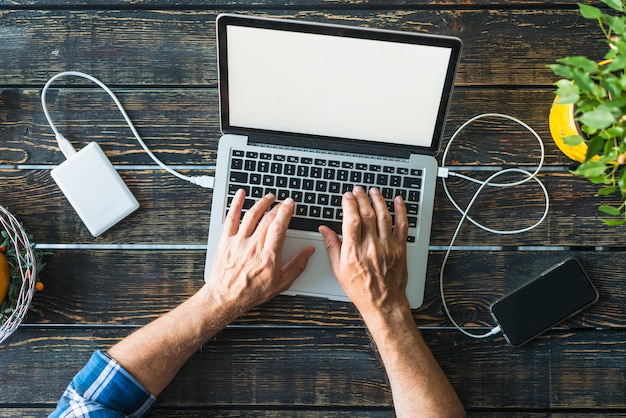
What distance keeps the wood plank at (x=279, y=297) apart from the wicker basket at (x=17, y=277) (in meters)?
0.05

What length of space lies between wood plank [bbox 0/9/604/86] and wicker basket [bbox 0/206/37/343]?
28 cm

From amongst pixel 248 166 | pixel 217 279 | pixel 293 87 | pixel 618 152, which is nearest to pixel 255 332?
pixel 217 279

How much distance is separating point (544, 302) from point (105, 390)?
733mm

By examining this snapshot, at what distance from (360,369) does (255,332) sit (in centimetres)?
19

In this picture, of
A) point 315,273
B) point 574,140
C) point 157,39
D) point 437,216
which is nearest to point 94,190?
point 157,39

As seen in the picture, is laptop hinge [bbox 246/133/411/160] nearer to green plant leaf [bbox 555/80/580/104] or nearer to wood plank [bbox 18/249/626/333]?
wood plank [bbox 18/249/626/333]

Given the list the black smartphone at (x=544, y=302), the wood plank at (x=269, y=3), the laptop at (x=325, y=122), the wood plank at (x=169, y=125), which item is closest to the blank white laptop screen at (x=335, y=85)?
the laptop at (x=325, y=122)

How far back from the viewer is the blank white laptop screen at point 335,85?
817 millimetres

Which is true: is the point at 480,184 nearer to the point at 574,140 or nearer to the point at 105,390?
the point at 574,140

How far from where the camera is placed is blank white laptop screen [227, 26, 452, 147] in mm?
817

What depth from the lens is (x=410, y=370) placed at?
0.92 m

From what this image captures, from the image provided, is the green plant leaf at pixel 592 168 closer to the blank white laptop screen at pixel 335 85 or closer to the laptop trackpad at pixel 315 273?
the blank white laptop screen at pixel 335 85

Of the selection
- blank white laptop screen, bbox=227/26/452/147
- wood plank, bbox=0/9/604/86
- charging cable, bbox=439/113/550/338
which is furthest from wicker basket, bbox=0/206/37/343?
charging cable, bbox=439/113/550/338

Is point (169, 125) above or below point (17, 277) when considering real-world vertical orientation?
above
